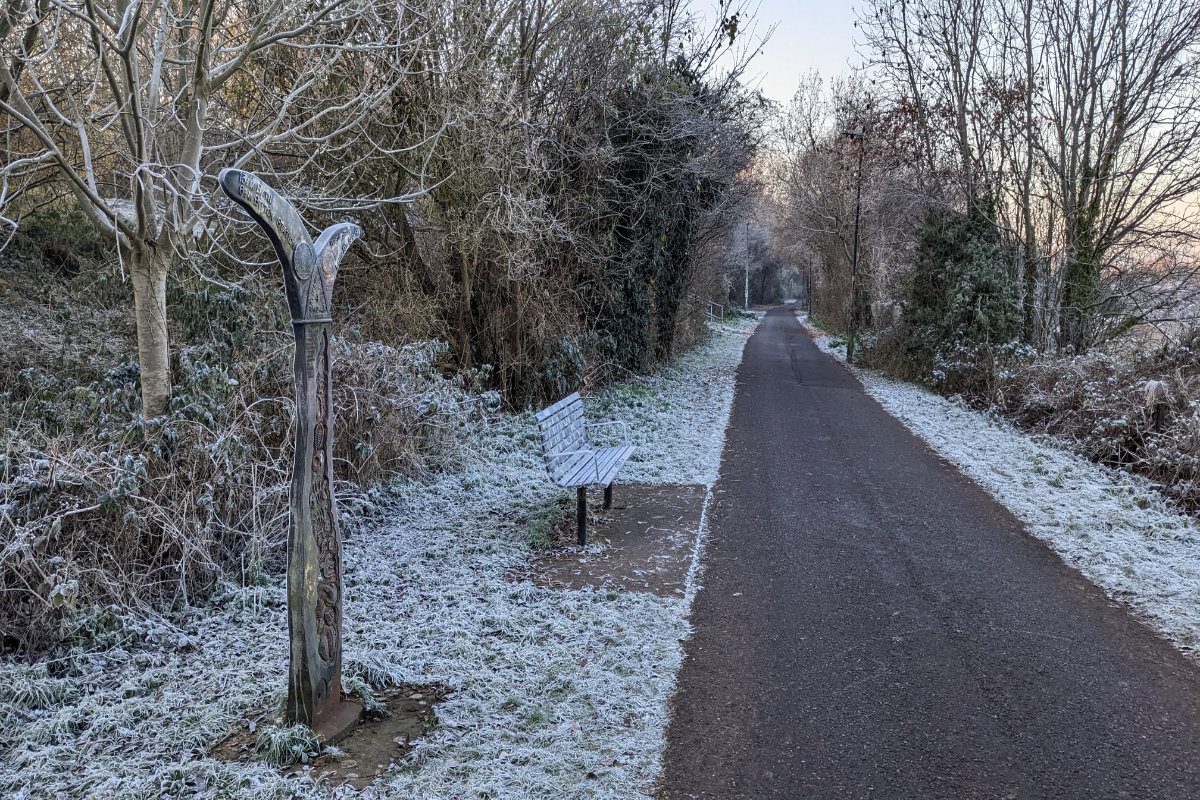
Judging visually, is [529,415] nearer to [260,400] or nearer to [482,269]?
[482,269]

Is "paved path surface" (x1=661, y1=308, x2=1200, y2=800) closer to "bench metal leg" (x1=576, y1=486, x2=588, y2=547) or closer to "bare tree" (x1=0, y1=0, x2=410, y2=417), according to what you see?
"bench metal leg" (x1=576, y1=486, x2=588, y2=547)

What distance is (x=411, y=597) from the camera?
15.3 feet

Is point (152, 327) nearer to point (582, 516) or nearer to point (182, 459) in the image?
point (182, 459)

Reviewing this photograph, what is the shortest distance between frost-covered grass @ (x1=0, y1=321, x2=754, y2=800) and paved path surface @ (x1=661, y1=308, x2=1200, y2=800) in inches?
13.2

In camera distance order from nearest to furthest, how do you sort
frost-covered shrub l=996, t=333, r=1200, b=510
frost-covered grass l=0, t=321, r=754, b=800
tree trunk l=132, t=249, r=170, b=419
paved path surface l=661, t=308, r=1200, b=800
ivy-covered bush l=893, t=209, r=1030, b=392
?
frost-covered grass l=0, t=321, r=754, b=800 → paved path surface l=661, t=308, r=1200, b=800 → tree trunk l=132, t=249, r=170, b=419 → frost-covered shrub l=996, t=333, r=1200, b=510 → ivy-covered bush l=893, t=209, r=1030, b=392

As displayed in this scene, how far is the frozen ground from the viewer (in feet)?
15.5

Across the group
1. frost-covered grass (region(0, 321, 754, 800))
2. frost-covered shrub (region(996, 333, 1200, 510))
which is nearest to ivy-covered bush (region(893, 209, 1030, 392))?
frost-covered shrub (region(996, 333, 1200, 510))

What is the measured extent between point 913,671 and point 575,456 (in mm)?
3273

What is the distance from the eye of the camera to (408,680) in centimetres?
366

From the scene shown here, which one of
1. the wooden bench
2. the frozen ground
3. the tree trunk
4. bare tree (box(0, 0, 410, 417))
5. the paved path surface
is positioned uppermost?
bare tree (box(0, 0, 410, 417))

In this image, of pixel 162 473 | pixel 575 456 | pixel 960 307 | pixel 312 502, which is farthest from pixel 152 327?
pixel 960 307

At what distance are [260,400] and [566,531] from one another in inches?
103

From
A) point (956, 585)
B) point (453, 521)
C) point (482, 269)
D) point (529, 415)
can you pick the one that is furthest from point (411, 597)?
point (482, 269)

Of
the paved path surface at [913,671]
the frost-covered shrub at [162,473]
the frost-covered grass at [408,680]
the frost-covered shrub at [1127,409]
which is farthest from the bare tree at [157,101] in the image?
the frost-covered shrub at [1127,409]
